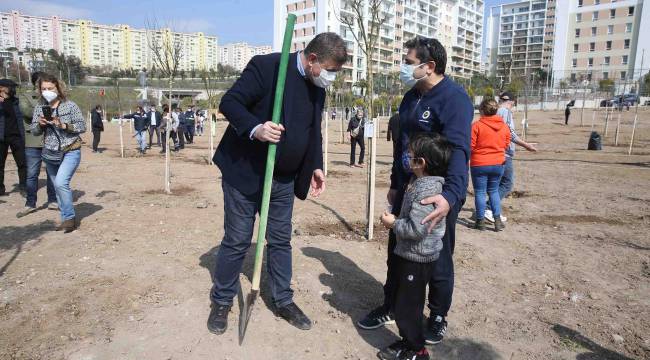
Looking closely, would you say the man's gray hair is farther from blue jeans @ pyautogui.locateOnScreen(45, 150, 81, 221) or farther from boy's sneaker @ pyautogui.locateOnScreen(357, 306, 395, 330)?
blue jeans @ pyautogui.locateOnScreen(45, 150, 81, 221)

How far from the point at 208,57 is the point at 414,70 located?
12200 centimetres

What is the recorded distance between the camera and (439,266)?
9.22 ft

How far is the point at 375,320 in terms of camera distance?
3.21m

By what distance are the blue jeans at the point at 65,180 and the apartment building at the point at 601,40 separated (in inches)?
2830

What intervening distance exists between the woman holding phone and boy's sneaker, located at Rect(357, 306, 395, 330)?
12.9 ft

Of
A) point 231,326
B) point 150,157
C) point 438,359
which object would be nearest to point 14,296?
point 231,326

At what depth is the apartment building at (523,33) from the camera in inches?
4126

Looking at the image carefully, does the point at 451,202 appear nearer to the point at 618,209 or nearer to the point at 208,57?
the point at 618,209

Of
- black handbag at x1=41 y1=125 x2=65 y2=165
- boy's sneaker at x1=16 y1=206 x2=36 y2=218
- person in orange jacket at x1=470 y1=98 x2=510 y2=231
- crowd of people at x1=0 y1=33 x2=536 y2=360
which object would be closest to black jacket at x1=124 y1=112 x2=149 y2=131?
boy's sneaker at x1=16 y1=206 x2=36 y2=218

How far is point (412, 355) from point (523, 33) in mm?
125257

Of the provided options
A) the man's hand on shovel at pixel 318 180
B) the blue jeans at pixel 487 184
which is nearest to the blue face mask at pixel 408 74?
the man's hand on shovel at pixel 318 180

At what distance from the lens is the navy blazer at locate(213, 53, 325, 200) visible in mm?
2789

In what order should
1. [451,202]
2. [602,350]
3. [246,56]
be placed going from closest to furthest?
1. [451,202]
2. [602,350]
3. [246,56]

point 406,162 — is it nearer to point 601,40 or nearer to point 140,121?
point 140,121
